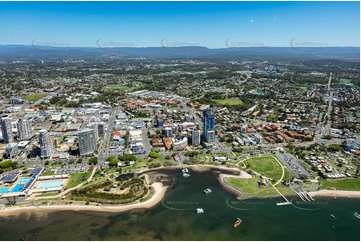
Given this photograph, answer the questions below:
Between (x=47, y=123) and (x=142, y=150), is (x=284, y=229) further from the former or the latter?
(x=47, y=123)

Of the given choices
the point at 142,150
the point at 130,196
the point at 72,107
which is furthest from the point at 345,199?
the point at 72,107

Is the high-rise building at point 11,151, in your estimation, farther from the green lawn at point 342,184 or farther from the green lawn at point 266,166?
the green lawn at point 342,184

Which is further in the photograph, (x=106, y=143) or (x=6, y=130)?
(x=106, y=143)

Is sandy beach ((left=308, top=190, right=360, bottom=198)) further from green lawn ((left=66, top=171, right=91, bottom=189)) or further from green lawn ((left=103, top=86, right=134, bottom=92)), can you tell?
green lawn ((left=103, top=86, right=134, bottom=92))

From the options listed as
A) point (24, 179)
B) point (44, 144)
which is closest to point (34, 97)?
point (44, 144)

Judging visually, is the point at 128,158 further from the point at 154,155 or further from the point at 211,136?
the point at 211,136

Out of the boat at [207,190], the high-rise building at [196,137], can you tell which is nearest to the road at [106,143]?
the high-rise building at [196,137]
